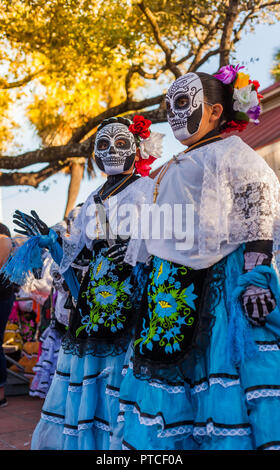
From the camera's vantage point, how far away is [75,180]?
12.1 meters

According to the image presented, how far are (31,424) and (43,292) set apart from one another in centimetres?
185

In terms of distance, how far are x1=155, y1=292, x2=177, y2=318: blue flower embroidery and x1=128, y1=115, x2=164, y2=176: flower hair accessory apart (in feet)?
4.92

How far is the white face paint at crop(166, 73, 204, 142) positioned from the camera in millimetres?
2328

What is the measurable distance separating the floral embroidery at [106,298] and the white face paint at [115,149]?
673 mm

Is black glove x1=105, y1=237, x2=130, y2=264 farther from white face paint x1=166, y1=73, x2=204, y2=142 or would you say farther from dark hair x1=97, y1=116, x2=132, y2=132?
dark hair x1=97, y1=116, x2=132, y2=132

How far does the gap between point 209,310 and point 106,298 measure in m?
0.91

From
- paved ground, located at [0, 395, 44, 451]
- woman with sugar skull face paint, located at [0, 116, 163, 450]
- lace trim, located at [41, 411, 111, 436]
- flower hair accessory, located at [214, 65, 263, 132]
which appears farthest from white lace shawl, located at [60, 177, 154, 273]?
paved ground, located at [0, 395, 44, 451]

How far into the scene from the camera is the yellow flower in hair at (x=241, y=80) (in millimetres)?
2373

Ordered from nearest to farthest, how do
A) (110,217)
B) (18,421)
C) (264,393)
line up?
(264,393), (110,217), (18,421)

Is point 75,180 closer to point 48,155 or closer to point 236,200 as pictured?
point 48,155

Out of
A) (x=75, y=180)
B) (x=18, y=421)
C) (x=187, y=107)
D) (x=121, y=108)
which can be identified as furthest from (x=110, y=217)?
(x=75, y=180)

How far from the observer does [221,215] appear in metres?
2.04

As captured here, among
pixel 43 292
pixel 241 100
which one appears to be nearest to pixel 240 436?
pixel 241 100

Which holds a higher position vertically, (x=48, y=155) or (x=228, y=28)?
(x=228, y=28)
